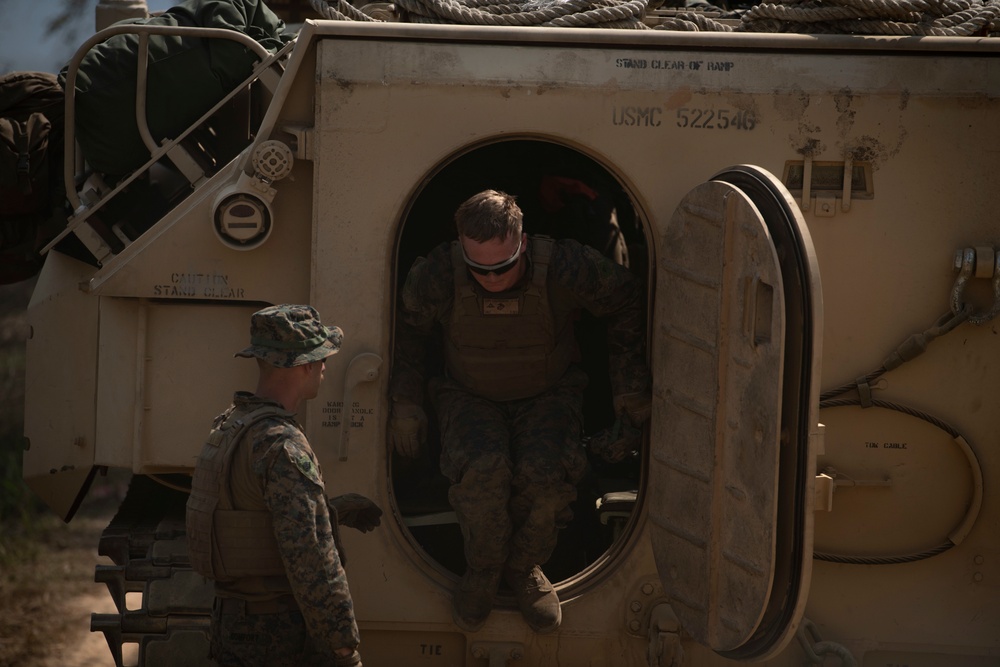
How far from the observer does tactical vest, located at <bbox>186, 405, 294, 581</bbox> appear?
3.45 m

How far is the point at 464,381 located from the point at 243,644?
1.28m

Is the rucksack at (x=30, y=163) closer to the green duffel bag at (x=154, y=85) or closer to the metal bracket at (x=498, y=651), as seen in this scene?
the green duffel bag at (x=154, y=85)

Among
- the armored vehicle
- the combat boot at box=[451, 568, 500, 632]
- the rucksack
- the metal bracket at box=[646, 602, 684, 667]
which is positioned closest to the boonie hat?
the armored vehicle

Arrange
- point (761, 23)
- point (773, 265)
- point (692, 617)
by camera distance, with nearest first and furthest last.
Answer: point (773, 265), point (692, 617), point (761, 23)

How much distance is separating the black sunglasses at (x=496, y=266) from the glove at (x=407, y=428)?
530 mm

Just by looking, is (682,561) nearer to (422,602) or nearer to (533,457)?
(533,457)

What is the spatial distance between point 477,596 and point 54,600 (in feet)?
16.3

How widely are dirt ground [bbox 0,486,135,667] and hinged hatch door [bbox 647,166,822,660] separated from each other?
13.8ft

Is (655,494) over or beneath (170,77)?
beneath

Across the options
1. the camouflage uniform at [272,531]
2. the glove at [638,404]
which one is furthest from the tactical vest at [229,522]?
the glove at [638,404]

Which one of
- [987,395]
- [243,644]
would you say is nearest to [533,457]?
[243,644]

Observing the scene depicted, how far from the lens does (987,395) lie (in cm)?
417

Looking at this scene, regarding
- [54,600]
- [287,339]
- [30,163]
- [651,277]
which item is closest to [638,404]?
[651,277]

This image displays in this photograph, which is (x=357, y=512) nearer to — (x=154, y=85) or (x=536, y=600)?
(x=536, y=600)
